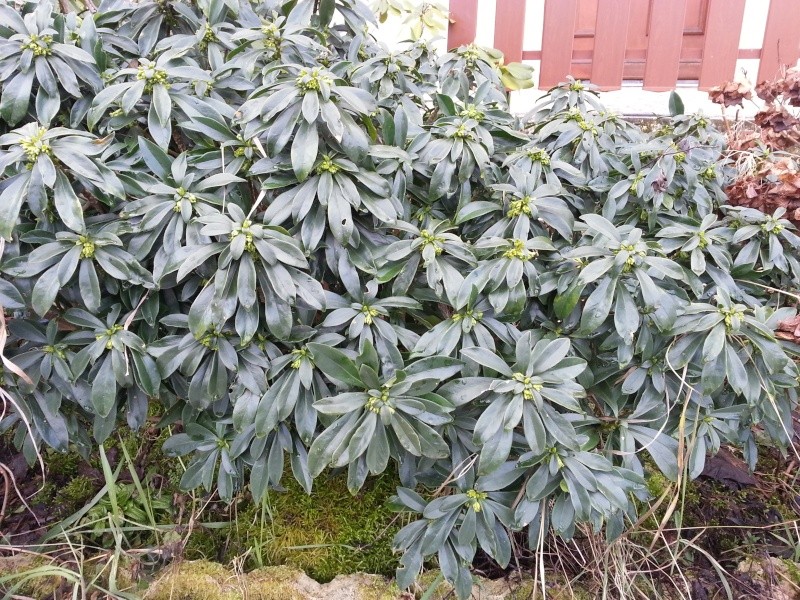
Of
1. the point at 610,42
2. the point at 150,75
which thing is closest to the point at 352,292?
the point at 150,75

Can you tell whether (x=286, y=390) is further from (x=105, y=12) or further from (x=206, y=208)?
(x=105, y=12)

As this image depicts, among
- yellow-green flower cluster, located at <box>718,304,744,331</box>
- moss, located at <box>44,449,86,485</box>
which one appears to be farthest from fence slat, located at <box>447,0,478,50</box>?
moss, located at <box>44,449,86,485</box>

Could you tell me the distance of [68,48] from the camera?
57.4 inches

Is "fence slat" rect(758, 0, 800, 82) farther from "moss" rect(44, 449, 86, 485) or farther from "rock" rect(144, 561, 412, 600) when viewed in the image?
"moss" rect(44, 449, 86, 485)

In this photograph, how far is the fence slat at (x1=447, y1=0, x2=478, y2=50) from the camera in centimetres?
354

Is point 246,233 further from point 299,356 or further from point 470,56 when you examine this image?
point 470,56

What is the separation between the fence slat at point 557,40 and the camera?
357 centimetres

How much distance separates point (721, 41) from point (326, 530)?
3.75m

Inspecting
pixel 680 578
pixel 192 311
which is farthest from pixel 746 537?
pixel 192 311

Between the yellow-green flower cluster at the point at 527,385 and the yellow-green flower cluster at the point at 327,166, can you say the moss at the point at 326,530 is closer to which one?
the yellow-green flower cluster at the point at 527,385

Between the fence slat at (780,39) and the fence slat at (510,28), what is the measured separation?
1548 mm

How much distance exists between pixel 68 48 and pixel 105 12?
0.35m

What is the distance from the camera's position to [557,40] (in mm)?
3648

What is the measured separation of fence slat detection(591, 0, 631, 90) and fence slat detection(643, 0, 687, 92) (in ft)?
0.55
